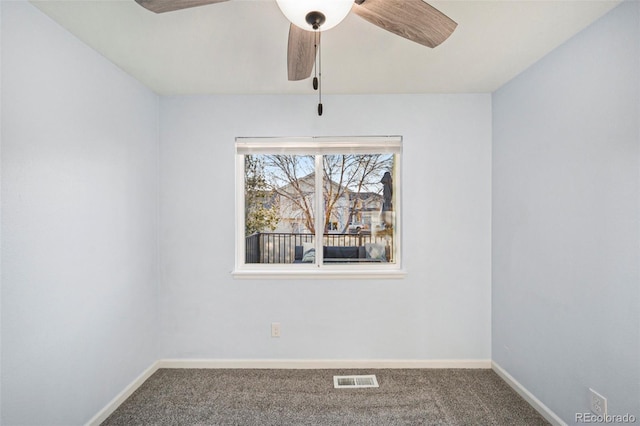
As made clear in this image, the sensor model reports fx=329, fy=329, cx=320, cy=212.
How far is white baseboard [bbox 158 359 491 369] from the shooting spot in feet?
9.40

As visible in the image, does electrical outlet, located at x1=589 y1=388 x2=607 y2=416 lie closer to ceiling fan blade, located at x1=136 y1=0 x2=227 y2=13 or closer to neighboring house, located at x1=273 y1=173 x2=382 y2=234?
neighboring house, located at x1=273 y1=173 x2=382 y2=234

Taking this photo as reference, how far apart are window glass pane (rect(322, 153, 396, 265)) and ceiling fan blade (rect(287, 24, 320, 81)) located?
131 cm

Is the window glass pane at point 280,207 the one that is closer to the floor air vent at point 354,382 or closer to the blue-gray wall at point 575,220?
the floor air vent at point 354,382

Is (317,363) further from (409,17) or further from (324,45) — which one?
(409,17)

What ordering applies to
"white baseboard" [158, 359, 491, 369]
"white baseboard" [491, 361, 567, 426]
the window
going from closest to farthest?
"white baseboard" [491, 361, 567, 426], "white baseboard" [158, 359, 491, 369], the window

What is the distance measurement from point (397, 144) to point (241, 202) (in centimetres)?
150

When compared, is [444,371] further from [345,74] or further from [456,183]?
[345,74]

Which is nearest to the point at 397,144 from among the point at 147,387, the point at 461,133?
the point at 461,133

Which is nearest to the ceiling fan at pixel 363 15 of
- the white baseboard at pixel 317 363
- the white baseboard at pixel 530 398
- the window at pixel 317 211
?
the window at pixel 317 211

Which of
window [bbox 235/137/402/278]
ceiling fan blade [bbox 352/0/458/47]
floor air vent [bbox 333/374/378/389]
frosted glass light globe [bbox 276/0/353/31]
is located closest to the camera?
frosted glass light globe [bbox 276/0/353/31]

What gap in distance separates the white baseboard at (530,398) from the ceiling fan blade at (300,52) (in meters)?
2.59

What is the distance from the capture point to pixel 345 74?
2439 mm

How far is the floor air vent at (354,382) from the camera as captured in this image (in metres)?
2.58

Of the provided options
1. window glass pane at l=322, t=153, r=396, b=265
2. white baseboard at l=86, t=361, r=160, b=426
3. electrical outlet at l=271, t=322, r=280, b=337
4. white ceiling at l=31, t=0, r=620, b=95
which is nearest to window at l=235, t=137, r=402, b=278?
window glass pane at l=322, t=153, r=396, b=265
